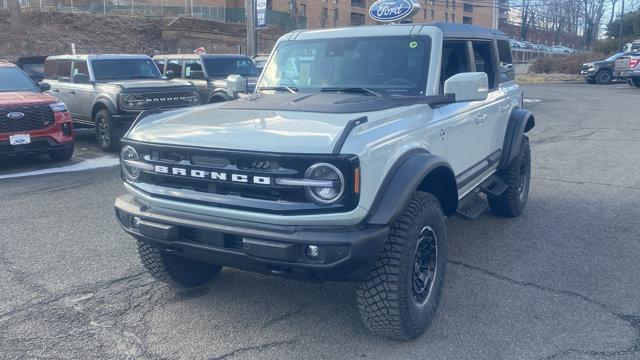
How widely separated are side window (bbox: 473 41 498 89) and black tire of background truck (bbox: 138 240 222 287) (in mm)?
2999

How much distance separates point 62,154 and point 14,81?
162 centimetres

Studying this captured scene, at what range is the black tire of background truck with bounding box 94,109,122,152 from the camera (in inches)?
436

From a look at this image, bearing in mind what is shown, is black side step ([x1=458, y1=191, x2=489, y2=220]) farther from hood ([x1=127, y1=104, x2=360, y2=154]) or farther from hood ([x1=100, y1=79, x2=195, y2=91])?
hood ([x1=100, y1=79, x2=195, y2=91])

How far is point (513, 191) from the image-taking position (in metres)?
6.28

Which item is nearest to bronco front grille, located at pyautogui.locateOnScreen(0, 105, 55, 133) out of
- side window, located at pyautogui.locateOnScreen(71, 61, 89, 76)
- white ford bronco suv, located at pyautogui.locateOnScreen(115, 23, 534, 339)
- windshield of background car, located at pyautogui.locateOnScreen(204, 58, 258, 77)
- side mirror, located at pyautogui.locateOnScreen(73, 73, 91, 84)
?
side mirror, located at pyautogui.locateOnScreen(73, 73, 91, 84)

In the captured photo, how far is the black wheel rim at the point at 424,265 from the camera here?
3.87 metres

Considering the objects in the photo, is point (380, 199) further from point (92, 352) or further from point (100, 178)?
point (100, 178)

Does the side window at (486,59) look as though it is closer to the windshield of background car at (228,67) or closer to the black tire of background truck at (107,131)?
the black tire of background truck at (107,131)

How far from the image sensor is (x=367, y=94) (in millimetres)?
4551

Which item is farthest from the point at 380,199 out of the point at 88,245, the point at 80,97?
the point at 80,97

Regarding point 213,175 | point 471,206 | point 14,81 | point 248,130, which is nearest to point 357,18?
point 14,81

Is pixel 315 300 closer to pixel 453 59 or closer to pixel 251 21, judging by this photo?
pixel 453 59

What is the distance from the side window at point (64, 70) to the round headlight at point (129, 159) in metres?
9.54

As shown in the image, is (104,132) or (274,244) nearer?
(274,244)
